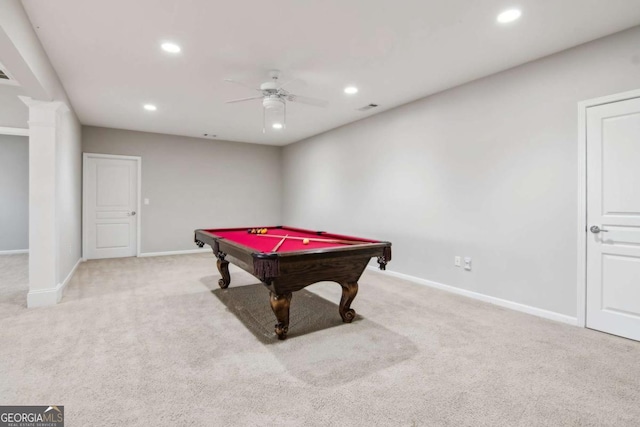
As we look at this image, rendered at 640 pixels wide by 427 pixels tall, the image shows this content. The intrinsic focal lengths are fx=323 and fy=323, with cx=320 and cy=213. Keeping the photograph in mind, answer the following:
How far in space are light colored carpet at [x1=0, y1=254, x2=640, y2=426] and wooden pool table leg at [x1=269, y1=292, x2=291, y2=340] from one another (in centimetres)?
9

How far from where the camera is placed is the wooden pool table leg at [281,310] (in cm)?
249

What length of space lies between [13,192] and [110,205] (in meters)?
2.24

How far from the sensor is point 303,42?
9.10 ft

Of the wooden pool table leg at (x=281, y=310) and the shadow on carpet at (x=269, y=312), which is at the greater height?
the wooden pool table leg at (x=281, y=310)

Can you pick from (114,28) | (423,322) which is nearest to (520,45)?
(423,322)

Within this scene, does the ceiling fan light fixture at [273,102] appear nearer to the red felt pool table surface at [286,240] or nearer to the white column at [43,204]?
the red felt pool table surface at [286,240]

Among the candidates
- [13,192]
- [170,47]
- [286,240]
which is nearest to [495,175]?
[286,240]

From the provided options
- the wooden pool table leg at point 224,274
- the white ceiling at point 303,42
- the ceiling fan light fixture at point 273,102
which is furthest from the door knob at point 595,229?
the wooden pool table leg at point 224,274

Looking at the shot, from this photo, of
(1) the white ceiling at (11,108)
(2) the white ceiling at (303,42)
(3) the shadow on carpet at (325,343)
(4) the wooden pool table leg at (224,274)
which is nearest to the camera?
(3) the shadow on carpet at (325,343)

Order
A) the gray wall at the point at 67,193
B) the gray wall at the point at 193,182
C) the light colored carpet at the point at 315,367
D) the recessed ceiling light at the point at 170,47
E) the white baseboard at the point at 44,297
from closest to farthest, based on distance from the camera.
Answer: the light colored carpet at the point at 315,367
the recessed ceiling light at the point at 170,47
the white baseboard at the point at 44,297
the gray wall at the point at 67,193
the gray wall at the point at 193,182

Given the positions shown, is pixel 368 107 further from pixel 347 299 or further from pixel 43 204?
pixel 43 204

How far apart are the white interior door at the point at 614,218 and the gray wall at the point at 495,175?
13 centimetres

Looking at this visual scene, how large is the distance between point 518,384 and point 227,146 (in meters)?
6.59

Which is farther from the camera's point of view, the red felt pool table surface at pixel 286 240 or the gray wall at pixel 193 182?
the gray wall at pixel 193 182
